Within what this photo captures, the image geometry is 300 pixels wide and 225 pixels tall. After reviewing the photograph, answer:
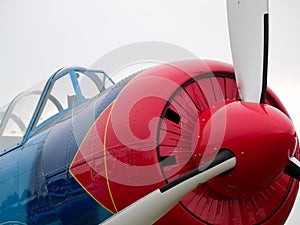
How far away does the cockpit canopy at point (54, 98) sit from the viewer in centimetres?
484

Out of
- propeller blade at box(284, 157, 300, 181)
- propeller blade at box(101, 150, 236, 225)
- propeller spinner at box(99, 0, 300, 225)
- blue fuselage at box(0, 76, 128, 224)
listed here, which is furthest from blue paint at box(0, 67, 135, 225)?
propeller blade at box(284, 157, 300, 181)

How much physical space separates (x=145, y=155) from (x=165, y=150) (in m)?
0.15

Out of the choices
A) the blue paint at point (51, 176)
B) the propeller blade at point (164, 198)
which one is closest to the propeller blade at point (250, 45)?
the propeller blade at point (164, 198)

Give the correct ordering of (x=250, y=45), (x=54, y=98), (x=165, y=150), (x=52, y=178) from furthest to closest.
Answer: (x=54, y=98), (x=52, y=178), (x=250, y=45), (x=165, y=150)

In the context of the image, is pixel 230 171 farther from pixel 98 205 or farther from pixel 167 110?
pixel 98 205

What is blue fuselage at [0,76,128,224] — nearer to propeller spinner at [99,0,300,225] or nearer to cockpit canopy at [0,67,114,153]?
cockpit canopy at [0,67,114,153]

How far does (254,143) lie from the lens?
10.1ft

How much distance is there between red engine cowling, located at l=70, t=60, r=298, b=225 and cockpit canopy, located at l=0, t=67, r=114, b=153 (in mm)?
1128

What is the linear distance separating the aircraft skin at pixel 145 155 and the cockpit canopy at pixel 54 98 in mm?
699

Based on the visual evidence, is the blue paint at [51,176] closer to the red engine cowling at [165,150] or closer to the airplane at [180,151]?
the airplane at [180,151]

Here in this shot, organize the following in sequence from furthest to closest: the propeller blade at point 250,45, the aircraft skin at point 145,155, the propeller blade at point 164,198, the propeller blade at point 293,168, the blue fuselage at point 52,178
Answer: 1. the blue fuselage at point 52,178
2. the propeller blade at point 250,45
3. the aircraft skin at point 145,155
4. the propeller blade at point 293,168
5. the propeller blade at point 164,198

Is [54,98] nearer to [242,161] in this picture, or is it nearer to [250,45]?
[250,45]

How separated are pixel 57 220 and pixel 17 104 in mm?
1975

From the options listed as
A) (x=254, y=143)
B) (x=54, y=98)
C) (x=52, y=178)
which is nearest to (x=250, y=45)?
(x=254, y=143)
